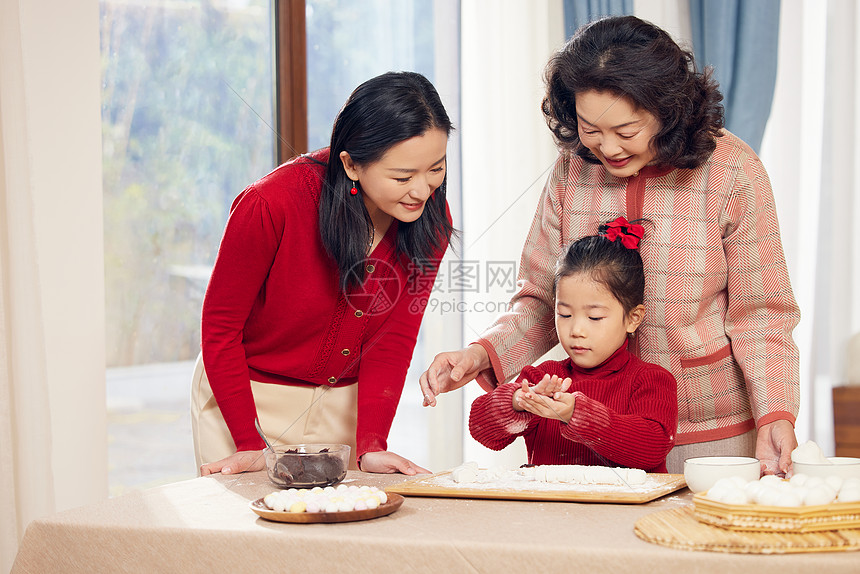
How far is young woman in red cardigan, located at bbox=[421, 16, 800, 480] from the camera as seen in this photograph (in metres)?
1.36

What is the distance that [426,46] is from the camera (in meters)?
3.04

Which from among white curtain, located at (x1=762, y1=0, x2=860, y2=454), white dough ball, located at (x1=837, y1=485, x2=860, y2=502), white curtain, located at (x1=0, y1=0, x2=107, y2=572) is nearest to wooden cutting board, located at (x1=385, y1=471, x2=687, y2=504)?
white dough ball, located at (x1=837, y1=485, x2=860, y2=502)

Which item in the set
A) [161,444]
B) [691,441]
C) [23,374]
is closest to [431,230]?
[691,441]

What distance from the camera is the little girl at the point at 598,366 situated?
1343 millimetres

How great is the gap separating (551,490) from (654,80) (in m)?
0.66

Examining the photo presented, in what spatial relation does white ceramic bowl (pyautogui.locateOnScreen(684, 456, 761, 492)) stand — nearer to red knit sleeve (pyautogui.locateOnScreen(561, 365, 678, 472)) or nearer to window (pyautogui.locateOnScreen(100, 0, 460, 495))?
red knit sleeve (pyautogui.locateOnScreen(561, 365, 678, 472))

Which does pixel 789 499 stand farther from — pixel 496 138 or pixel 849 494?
pixel 496 138

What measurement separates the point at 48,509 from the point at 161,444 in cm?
65

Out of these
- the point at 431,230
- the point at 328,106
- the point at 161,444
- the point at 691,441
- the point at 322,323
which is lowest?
the point at 161,444

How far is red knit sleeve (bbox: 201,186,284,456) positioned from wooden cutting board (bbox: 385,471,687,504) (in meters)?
0.41

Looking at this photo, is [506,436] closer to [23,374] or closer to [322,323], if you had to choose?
[322,323]

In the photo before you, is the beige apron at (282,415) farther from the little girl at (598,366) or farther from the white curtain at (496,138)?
the white curtain at (496,138)

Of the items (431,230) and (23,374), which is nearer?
(431,230)

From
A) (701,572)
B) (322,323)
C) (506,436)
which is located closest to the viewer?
(701,572)
